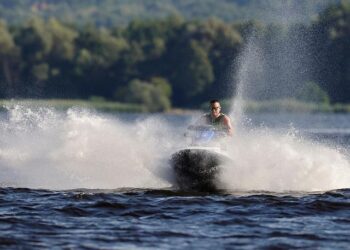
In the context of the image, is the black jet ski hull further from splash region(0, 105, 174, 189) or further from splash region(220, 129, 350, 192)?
splash region(0, 105, 174, 189)

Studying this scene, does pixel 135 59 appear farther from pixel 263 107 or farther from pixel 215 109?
pixel 215 109

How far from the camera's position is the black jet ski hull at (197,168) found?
20.6 metres

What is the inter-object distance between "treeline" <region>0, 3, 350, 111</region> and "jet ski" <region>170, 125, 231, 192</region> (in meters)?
83.5

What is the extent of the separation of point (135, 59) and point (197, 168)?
4047 inches

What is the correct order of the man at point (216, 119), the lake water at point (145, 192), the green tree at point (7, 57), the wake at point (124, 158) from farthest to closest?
1. the green tree at point (7, 57)
2. the wake at point (124, 158)
3. the man at point (216, 119)
4. the lake water at point (145, 192)

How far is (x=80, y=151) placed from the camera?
23953 mm

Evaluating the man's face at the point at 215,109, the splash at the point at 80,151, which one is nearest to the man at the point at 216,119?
the man's face at the point at 215,109

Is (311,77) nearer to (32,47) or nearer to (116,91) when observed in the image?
(116,91)

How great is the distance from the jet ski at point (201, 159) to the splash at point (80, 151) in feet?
1.94

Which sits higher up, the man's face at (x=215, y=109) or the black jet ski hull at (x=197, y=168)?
the man's face at (x=215, y=109)

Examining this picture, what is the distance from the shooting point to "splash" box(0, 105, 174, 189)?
22578 mm

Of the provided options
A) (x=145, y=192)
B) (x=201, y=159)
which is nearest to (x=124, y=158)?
(x=145, y=192)

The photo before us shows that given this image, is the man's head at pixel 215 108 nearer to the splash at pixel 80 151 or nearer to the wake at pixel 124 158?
the wake at pixel 124 158

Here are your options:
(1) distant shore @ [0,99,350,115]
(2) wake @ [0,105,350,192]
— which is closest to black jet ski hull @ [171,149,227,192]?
(2) wake @ [0,105,350,192]
